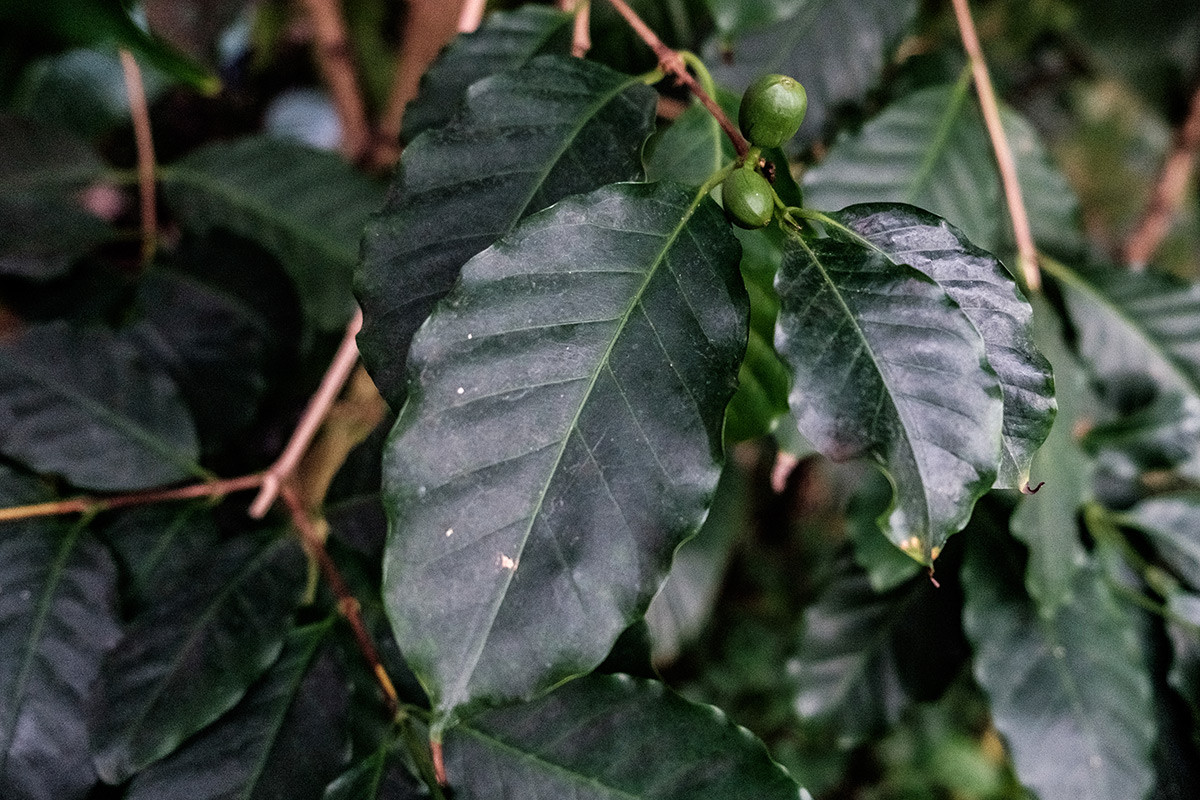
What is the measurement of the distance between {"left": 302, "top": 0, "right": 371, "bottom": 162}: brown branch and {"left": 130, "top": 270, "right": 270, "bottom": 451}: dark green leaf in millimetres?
629

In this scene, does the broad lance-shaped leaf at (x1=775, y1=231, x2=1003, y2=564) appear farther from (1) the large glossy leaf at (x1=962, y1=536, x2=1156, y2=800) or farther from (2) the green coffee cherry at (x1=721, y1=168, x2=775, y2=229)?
(1) the large glossy leaf at (x1=962, y1=536, x2=1156, y2=800)

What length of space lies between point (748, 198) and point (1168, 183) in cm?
143

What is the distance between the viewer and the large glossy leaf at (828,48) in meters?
0.81

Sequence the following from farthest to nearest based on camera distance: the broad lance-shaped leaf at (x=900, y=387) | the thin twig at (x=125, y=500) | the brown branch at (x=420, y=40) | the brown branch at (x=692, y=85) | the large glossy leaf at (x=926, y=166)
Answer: the brown branch at (x=420, y=40) → the large glossy leaf at (x=926, y=166) → the thin twig at (x=125, y=500) → the brown branch at (x=692, y=85) → the broad lance-shaped leaf at (x=900, y=387)

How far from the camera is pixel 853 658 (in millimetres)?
909

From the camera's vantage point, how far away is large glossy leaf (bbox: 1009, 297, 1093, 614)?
679 millimetres

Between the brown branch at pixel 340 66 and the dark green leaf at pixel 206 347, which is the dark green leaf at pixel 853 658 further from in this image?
the brown branch at pixel 340 66

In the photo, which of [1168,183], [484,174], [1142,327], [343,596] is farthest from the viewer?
[1168,183]

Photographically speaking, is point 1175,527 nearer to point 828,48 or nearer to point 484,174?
point 828,48

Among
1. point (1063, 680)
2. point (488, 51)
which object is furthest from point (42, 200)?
point (1063, 680)

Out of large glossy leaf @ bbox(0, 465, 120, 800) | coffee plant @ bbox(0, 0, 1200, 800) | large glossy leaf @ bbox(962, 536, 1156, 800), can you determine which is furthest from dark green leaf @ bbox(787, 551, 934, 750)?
large glossy leaf @ bbox(0, 465, 120, 800)

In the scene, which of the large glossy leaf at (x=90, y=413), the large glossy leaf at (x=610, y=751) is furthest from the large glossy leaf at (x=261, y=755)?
the large glossy leaf at (x=90, y=413)

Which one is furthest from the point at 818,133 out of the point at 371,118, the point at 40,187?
the point at 371,118

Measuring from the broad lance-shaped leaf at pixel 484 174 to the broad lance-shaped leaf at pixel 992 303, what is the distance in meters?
0.15
